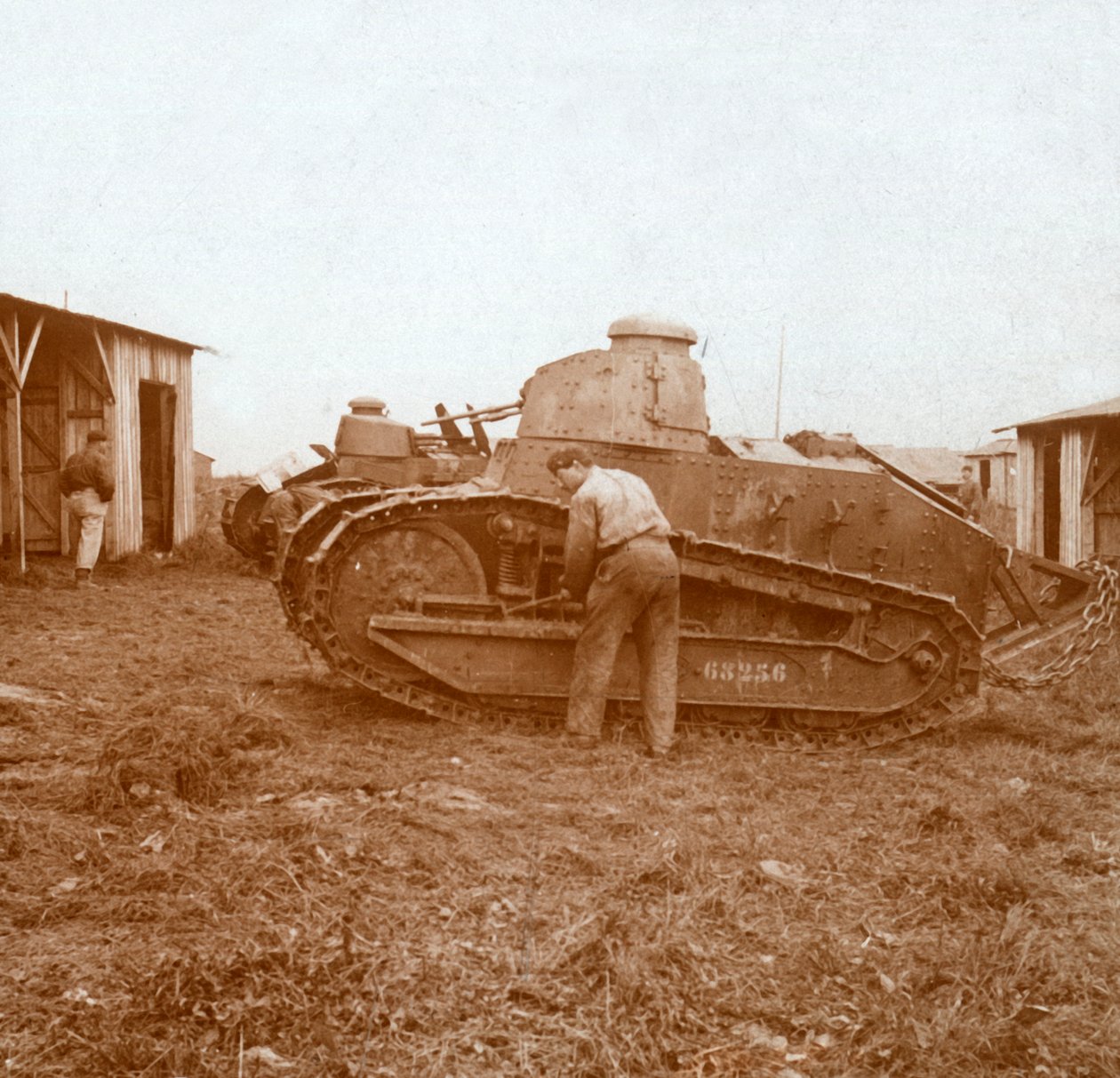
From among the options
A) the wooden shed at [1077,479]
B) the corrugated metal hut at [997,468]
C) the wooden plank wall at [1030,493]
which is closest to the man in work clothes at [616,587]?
the wooden shed at [1077,479]

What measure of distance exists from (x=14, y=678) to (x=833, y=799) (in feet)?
20.3

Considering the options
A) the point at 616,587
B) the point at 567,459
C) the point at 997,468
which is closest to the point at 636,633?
the point at 616,587

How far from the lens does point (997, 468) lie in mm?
46031

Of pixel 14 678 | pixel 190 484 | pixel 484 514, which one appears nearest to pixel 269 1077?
pixel 484 514

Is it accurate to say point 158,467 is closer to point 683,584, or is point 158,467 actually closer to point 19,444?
point 19,444

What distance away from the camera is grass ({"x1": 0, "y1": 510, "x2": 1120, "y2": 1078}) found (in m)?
3.85

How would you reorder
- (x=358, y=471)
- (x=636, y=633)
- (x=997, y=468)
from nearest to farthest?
(x=636, y=633) < (x=358, y=471) < (x=997, y=468)

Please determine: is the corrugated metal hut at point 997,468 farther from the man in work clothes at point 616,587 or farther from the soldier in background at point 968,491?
the man in work clothes at point 616,587

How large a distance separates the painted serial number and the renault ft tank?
0.01 m

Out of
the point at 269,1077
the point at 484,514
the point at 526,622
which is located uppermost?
the point at 484,514

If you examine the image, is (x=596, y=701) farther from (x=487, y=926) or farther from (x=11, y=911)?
(x=11, y=911)

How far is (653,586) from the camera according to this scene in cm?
784

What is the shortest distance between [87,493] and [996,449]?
126 ft

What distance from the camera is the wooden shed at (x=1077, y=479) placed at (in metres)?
17.3
